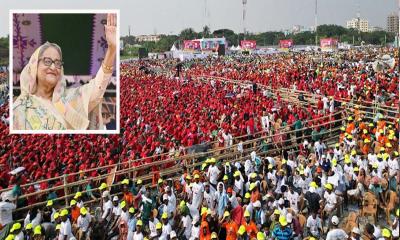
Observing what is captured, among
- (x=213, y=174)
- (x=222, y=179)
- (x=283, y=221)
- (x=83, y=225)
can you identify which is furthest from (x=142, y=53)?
(x=283, y=221)

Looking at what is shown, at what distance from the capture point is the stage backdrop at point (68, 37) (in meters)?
5.71

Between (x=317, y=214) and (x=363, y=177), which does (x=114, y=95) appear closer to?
(x=317, y=214)

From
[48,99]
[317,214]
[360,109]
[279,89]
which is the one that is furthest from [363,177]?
[279,89]

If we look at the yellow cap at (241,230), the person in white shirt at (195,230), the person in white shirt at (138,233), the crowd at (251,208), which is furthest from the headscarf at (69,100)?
the yellow cap at (241,230)

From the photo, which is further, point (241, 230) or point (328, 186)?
point (328, 186)

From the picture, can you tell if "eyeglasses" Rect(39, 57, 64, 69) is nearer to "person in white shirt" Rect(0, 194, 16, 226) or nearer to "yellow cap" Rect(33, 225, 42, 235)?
"yellow cap" Rect(33, 225, 42, 235)

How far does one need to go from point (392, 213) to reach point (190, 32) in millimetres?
96446

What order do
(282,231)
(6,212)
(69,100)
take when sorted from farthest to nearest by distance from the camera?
(6,212) < (282,231) < (69,100)

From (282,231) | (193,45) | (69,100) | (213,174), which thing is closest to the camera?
(69,100)

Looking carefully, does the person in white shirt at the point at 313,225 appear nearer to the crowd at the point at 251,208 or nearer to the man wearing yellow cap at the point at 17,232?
the crowd at the point at 251,208

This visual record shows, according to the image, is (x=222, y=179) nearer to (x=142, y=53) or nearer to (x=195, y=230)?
(x=195, y=230)

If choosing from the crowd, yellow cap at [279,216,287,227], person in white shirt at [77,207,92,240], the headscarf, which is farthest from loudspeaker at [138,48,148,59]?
the headscarf

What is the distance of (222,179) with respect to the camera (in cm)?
975

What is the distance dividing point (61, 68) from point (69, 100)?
49 cm
